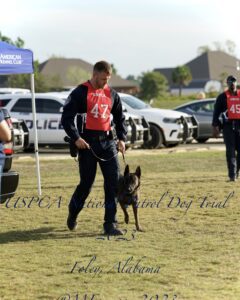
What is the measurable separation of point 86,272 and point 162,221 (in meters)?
3.03

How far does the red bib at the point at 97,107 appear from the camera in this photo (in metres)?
9.00

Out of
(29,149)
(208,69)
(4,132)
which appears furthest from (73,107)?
(208,69)

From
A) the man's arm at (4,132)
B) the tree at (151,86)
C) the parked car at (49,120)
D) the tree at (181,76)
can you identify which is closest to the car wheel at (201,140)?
the parked car at (49,120)

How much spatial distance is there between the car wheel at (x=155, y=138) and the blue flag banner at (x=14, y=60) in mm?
11658

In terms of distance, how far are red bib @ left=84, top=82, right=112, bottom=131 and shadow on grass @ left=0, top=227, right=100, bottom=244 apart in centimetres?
125

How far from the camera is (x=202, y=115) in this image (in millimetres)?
26406

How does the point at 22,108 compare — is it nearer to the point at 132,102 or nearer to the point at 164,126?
the point at 132,102

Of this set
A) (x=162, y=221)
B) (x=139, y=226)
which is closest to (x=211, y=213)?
(x=162, y=221)

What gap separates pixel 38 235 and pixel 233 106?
5975 millimetres

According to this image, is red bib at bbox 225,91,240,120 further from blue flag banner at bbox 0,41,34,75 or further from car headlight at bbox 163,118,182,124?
car headlight at bbox 163,118,182,124

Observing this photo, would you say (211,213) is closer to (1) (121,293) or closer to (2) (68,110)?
(2) (68,110)

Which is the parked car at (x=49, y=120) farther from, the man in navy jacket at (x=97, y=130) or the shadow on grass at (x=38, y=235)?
the man in navy jacket at (x=97, y=130)

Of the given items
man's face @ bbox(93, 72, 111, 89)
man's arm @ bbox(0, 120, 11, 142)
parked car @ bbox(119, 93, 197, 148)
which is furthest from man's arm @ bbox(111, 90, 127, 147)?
parked car @ bbox(119, 93, 197, 148)

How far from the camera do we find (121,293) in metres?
6.42
